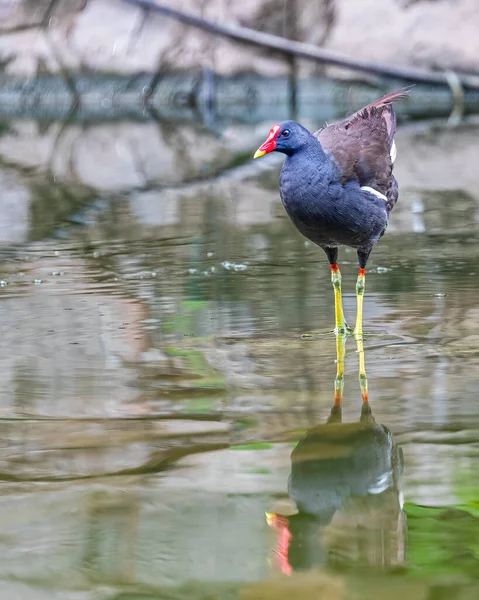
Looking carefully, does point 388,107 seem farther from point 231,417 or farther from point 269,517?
point 269,517

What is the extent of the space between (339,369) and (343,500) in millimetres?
1357

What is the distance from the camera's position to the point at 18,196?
Answer: 31.0 feet

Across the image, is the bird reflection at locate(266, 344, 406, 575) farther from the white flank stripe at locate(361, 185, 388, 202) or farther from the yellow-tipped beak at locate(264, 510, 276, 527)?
the white flank stripe at locate(361, 185, 388, 202)

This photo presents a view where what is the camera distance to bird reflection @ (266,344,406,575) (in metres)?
2.67

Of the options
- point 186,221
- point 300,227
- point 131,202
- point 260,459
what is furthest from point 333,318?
point 131,202

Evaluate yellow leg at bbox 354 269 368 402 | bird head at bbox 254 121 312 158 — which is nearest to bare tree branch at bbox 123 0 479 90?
yellow leg at bbox 354 269 368 402

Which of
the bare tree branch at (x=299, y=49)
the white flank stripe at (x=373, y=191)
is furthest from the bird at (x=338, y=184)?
the bare tree branch at (x=299, y=49)

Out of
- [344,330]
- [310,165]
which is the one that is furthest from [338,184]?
[344,330]

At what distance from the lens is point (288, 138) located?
186 inches

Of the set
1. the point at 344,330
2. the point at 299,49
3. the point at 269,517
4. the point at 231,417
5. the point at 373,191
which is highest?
the point at 299,49

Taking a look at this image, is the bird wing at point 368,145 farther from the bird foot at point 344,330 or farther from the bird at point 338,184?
the bird foot at point 344,330

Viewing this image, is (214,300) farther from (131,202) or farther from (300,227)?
(131,202)

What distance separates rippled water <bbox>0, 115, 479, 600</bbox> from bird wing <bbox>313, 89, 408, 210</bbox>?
612mm

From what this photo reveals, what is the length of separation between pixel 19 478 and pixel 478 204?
588cm
